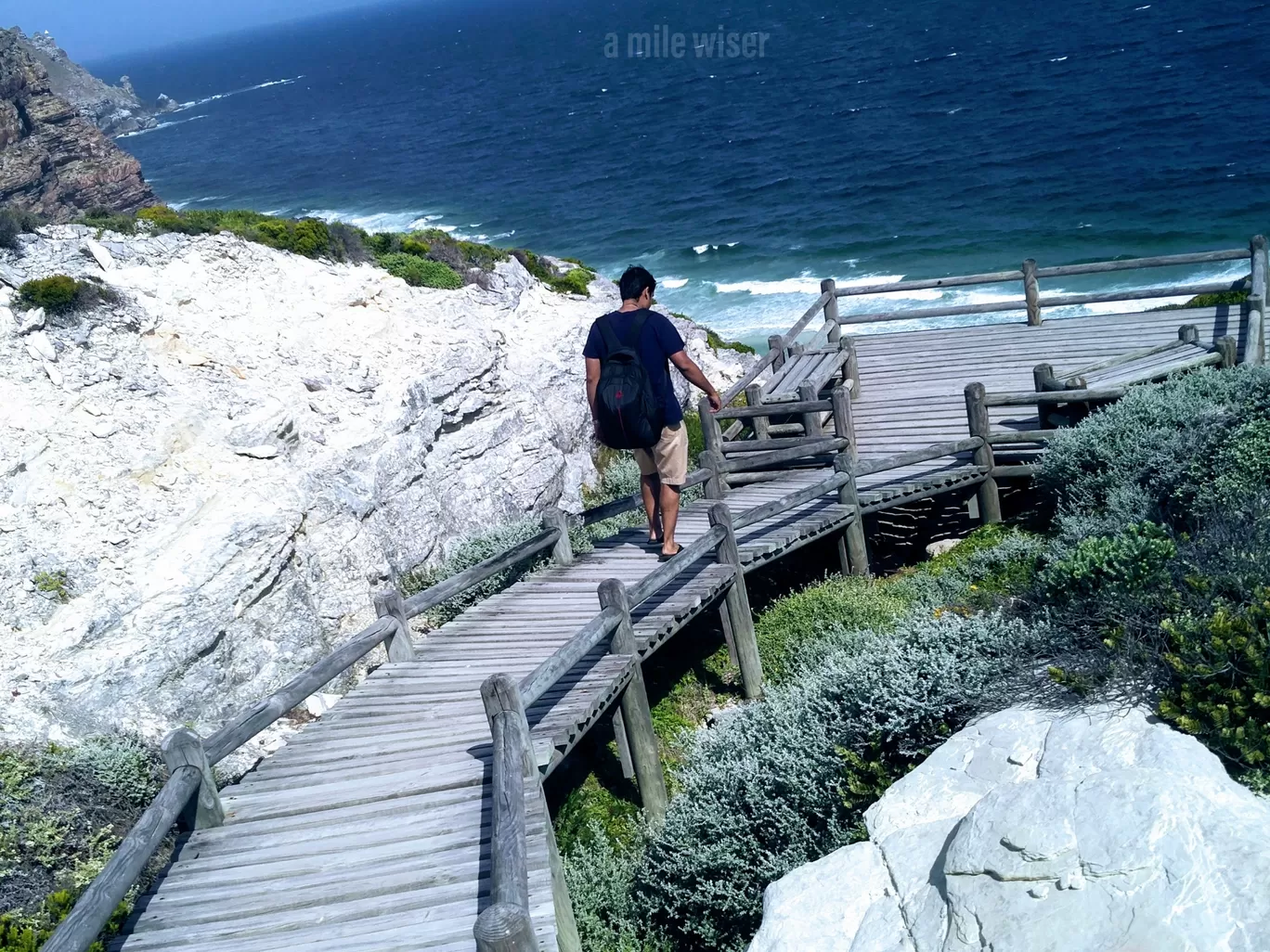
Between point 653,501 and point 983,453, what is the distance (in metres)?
4.67

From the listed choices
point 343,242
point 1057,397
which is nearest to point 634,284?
point 1057,397

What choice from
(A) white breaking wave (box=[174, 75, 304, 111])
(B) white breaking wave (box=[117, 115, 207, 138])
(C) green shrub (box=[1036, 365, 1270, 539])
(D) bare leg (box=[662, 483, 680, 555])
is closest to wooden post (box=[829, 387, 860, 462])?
(C) green shrub (box=[1036, 365, 1270, 539])

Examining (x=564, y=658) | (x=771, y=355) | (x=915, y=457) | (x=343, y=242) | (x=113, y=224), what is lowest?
(x=564, y=658)

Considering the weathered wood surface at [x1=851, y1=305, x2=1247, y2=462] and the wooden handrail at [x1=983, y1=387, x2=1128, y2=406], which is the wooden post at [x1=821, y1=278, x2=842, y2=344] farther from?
the wooden handrail at [x1=983, y1=387, x2=1128, y2=406]

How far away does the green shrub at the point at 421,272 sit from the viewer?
19312mm

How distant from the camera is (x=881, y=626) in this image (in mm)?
10047

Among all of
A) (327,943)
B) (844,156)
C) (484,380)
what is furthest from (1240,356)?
(844,156)

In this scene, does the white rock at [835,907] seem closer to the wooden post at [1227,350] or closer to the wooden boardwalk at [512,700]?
the wooden boardwalk at [512,700]

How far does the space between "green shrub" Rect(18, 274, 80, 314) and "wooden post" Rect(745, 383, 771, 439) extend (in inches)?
360

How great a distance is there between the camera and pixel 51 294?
14469 millimetres

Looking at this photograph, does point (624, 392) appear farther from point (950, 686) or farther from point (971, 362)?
point (971, 362)

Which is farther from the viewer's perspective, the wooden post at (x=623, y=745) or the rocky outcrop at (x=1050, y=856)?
the wooden post at (x=623, y=745)

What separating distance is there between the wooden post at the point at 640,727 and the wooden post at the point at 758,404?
5.42 meters

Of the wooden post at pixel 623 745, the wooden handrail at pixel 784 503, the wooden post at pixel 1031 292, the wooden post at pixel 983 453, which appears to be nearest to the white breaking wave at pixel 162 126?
the wooden post at pixel 1031 292
